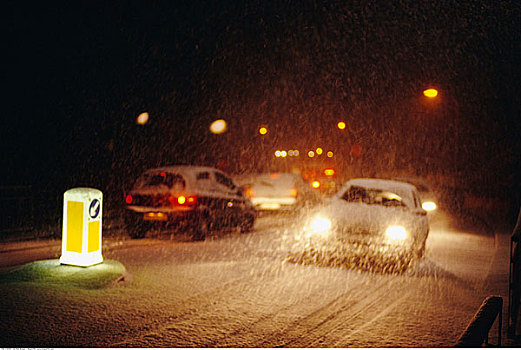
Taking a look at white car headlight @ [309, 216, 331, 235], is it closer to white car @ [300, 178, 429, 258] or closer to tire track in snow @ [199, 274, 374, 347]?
white car @ [300, 178, 429, 258]

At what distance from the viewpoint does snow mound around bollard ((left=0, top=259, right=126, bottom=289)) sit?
7.34 meters

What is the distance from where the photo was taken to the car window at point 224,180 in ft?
45.3

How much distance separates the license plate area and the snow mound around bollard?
4.15 metres

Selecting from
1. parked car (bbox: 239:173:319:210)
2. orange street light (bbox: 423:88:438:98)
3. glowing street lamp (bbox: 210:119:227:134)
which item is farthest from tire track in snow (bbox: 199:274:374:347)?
glowing street lamp (bbox: 210:119:227:134)

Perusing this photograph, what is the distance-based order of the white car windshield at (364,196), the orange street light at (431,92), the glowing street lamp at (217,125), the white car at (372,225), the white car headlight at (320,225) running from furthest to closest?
the glowing street lamp at (217,125) → the orange street light at (431,92) → the white car windshield at (364,196) → the white car headlight at (320,225) → the white car at (372,225)

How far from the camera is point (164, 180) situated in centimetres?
1268

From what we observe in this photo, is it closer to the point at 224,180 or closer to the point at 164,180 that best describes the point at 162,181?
the point at 164,180

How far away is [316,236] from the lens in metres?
9.57

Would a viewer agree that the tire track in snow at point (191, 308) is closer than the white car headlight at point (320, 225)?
Yes

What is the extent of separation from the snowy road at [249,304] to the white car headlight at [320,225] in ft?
2.25

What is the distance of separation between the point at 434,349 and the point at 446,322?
44.3 inches

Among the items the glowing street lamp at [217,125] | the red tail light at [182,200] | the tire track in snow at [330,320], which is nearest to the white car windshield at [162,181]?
the red tail light at [182,200]

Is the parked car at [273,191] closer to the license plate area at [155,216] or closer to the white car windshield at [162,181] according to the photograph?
the white car windshield at [162,181]

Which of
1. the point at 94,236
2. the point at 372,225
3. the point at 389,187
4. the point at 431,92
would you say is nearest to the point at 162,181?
the point at 94,236
